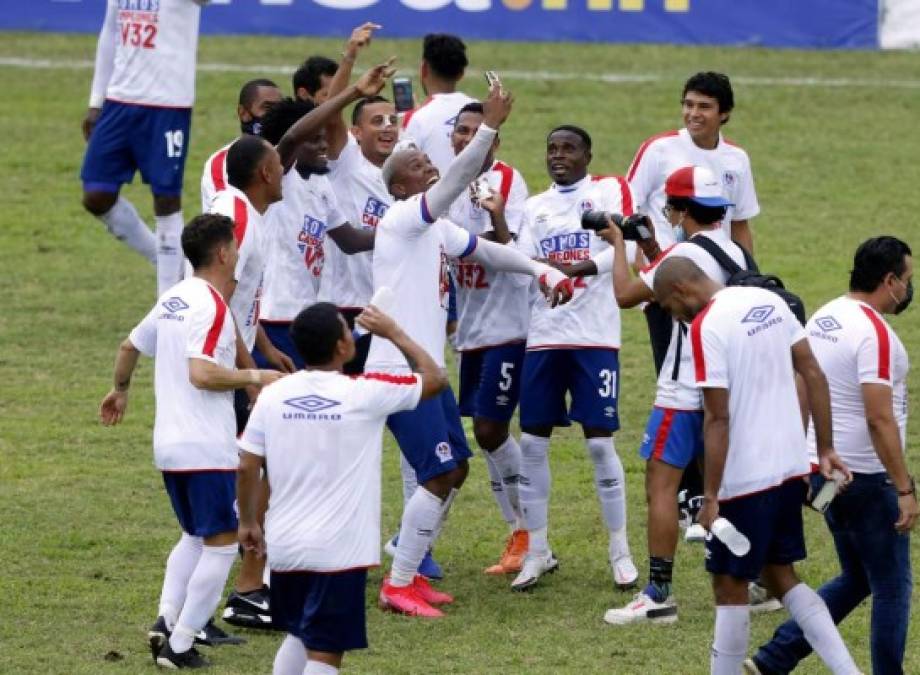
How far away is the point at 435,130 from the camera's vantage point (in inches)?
513

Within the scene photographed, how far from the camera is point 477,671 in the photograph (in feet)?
31.9

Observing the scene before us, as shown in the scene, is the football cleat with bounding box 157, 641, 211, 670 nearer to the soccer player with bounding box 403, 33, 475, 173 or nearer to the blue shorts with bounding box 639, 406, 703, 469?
the blue shorts with bounding box 639, 406, 703, 469

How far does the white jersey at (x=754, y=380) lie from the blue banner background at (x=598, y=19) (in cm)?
1706

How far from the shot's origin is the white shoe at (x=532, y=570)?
444 inches

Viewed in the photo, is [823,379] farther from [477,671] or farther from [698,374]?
[477,671]

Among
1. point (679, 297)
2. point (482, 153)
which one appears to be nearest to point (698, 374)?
point (679, 297)

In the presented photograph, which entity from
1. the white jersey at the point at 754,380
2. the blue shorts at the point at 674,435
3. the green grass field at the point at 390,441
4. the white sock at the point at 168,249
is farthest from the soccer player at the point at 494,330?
the white sock at the point at 168,249

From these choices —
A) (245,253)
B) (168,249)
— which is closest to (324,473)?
(245,253)

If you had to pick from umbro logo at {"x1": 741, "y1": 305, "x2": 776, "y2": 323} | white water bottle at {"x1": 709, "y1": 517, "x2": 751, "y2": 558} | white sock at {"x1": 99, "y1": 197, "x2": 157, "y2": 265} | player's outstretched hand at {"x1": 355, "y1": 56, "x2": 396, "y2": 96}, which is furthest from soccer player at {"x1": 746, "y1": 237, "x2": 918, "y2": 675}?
white sock at {"x1": 99, "y1": 197, "x2": 157, "y2": 265}

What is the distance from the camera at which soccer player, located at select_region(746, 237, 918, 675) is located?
8961 millimetres

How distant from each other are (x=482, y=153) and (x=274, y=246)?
1702 millimetres

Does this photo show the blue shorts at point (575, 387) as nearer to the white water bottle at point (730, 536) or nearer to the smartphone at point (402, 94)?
the smartphone at point (402, 94)

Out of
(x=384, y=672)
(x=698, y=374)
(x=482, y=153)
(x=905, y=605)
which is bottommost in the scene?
(x=384, y=672)

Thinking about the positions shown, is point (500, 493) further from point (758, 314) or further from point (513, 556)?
point (758, 314)
